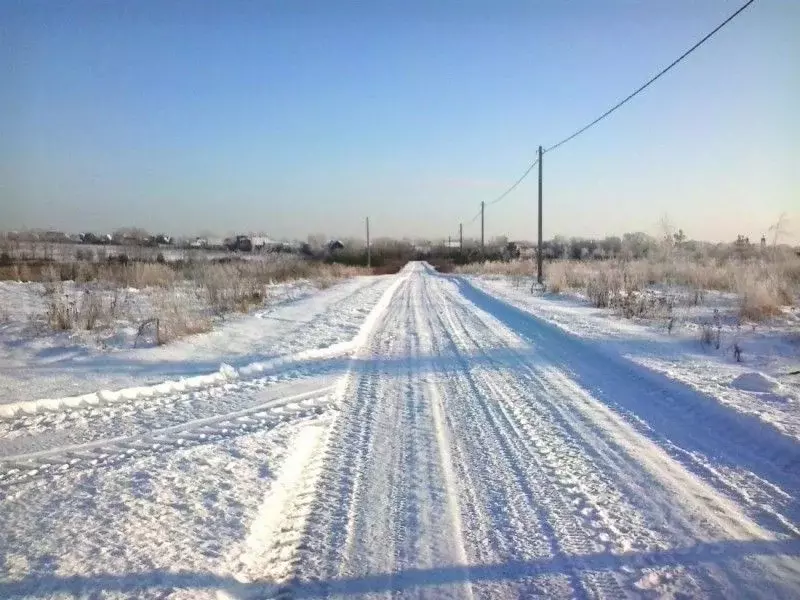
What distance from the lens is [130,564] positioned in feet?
11.2

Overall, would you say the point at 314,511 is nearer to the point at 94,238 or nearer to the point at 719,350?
the point at 719,350

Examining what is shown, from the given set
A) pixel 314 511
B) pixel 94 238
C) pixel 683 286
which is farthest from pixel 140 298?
pixel 94 238

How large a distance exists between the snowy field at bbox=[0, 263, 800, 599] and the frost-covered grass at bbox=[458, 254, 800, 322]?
648cm

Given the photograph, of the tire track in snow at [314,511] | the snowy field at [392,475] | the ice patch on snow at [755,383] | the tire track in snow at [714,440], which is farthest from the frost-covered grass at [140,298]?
the ice patch on snow at [755,383]

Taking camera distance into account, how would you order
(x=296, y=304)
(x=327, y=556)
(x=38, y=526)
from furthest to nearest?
1. (x=296, y=304)
2. (x=38, y=526)
3. (x=327, y=556)

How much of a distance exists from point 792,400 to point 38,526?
7605 mm

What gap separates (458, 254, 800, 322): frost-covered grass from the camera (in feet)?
52.7

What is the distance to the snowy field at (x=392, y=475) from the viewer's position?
11.2 feet

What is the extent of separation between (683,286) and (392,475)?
85.1ft

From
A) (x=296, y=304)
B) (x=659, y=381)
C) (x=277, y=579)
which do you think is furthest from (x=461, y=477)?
(x=296, y=304)

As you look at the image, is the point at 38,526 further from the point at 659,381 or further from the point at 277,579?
the point at 659,381

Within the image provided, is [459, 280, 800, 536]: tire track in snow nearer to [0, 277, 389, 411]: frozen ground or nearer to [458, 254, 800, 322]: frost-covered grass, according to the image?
[0, 277, 389, 411]: frozen ground

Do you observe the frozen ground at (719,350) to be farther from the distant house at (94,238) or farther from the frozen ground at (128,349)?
the distant house at (94,238)

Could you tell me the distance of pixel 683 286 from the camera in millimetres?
27312
